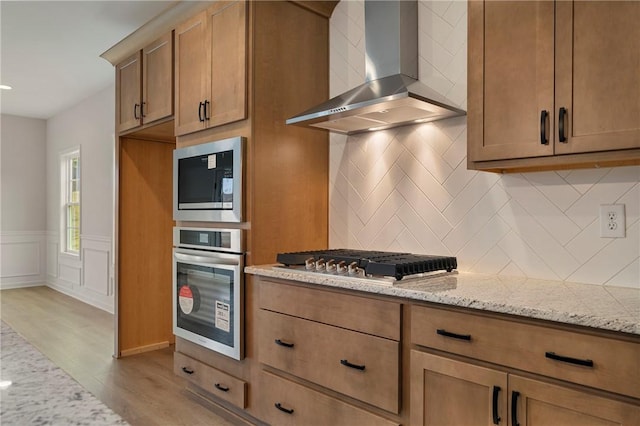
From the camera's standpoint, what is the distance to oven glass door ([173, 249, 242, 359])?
8.25 feet

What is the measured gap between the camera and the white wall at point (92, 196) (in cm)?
543

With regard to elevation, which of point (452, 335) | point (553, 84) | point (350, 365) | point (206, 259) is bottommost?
point (350, 365)

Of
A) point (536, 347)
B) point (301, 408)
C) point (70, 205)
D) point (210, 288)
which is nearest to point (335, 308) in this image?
point (301, 408)

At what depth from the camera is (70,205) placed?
22.4 feet

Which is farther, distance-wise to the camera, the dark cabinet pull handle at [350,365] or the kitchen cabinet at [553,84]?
the dark cabinet pull handle at [350,365]

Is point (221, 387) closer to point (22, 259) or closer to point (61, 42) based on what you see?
point (61, 42)

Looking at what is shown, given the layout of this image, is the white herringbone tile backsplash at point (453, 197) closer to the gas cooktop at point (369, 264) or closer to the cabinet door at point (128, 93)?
the gas cooktop at point (369, 264)

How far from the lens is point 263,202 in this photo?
2.51 m

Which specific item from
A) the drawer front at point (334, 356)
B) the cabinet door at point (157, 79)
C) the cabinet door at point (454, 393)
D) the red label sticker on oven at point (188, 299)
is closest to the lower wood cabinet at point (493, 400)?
the cabinet door at point (454, 393)

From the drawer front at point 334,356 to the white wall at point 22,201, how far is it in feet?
21.3

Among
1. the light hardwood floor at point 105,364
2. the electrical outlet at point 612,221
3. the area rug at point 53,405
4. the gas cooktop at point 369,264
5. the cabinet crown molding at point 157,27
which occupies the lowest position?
the light hardwood floor at point 105,364

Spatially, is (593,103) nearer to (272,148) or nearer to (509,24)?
(509,24)

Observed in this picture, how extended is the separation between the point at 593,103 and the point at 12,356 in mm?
1893

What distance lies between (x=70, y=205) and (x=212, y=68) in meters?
5.18
